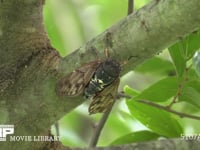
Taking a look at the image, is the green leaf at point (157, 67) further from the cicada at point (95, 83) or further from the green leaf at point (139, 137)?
the cicada at point (95, 83)

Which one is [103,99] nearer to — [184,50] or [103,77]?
[103,77]

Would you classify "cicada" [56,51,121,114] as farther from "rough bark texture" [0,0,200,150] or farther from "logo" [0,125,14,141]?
"logo" [0,125,14,141]

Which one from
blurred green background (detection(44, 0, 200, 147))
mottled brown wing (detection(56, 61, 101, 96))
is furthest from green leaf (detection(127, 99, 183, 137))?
mottled brown wing (detection(56, 61, 101, 96))

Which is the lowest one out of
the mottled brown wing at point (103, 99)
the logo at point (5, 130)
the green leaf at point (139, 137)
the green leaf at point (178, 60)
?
the logo at point (5, 130)

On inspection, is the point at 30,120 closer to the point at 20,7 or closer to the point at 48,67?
the point at 48,67

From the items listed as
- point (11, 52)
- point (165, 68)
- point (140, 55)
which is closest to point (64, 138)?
point (165, 68)

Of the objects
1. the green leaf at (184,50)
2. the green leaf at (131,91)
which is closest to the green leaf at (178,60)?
the green leaf at (184,50)

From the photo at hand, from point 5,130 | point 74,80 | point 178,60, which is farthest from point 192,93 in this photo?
point 5,130
